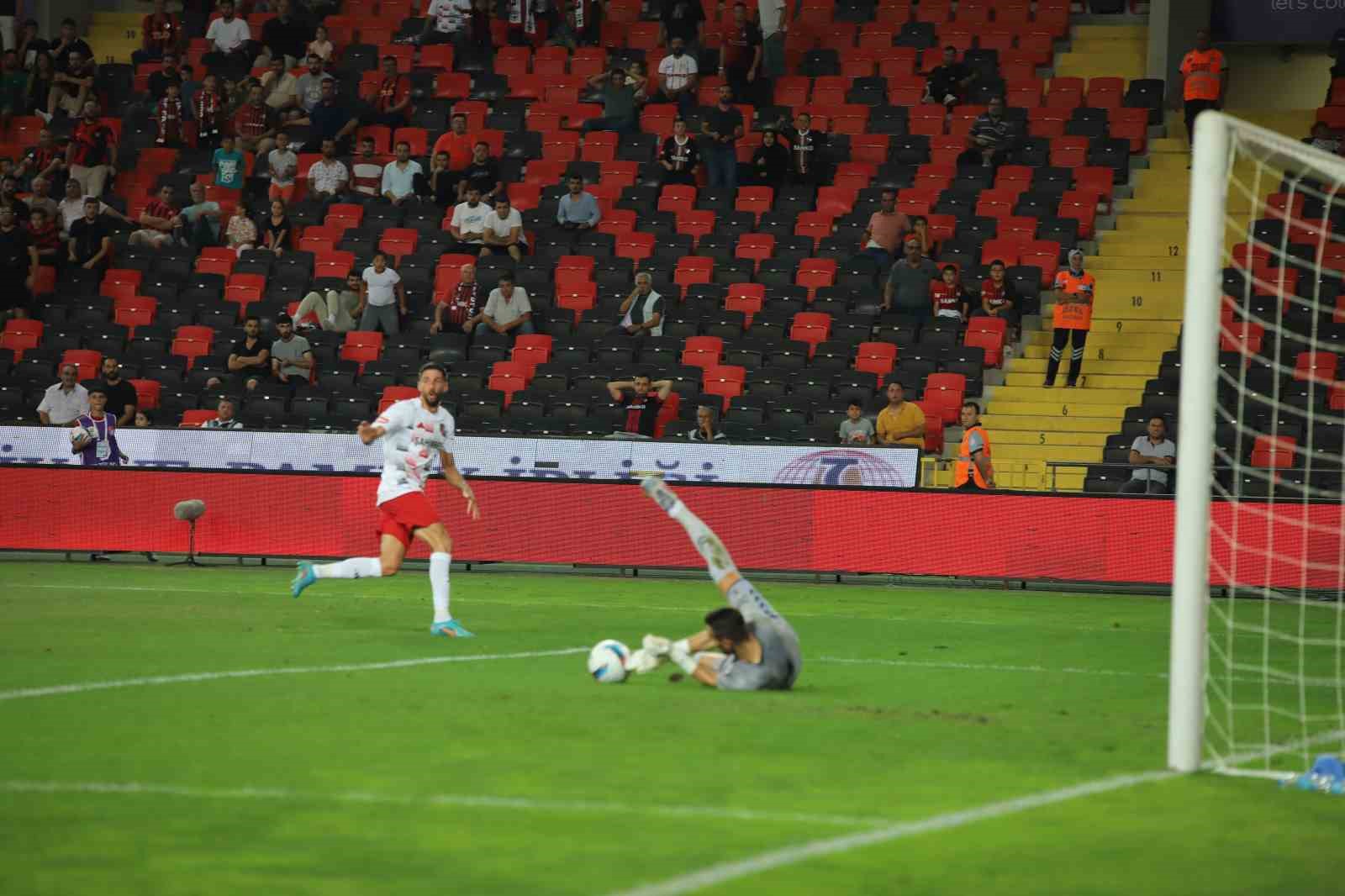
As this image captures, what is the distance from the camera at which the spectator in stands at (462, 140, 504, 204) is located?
2934 centimetres

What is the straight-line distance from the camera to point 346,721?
32.7 ft

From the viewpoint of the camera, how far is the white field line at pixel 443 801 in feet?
24.7

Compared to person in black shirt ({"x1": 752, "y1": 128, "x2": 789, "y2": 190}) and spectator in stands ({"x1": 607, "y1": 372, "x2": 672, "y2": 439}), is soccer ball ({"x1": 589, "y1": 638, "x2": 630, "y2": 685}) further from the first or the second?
person in black shirt ({"x1": 752, "y1": 128, "x2": 789, "y2": 190})

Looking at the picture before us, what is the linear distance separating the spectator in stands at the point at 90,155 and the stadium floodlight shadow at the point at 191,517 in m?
10.6

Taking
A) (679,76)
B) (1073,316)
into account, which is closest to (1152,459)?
(1073,316)

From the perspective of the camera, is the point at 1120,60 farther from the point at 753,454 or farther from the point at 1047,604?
the point at 1047,604

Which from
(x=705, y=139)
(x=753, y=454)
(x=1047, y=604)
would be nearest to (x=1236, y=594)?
(x=1047, y=604)

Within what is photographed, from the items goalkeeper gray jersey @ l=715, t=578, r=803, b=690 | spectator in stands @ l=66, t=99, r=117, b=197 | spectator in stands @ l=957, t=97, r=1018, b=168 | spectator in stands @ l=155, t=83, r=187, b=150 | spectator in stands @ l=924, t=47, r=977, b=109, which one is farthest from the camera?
spectator in stands @ l=155, t=83, r=187, b=150

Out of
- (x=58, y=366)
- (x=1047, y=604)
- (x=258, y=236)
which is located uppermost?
(x=258, y=236)

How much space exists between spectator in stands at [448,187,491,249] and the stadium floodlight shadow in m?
7.53

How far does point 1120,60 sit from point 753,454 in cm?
1295

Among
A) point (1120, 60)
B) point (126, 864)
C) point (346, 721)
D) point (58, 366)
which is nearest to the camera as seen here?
point (126, 864)

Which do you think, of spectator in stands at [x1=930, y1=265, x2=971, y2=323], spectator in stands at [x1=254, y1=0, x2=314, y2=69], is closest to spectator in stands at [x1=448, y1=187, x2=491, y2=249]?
spectator in stands at [x1=254, y1=0, x2=314, y2=69]

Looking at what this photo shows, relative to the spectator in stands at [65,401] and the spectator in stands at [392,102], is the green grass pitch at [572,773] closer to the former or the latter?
the spectator in stands at [65,401]
